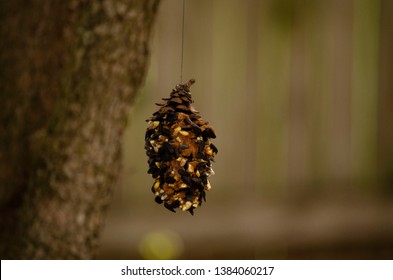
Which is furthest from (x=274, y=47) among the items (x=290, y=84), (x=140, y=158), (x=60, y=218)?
(x=60, y=218)

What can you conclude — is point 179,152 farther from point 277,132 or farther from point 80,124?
point 277,132

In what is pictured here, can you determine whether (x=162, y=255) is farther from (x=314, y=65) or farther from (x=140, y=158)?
(x=314, y=65)

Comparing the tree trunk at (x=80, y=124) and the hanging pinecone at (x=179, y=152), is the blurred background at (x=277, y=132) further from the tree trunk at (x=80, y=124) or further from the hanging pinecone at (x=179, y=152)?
the hanging pinecone at (x=179, y=152)

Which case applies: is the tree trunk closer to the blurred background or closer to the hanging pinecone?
the hanging pinecone

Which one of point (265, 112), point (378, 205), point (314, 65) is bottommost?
point (378, 205)

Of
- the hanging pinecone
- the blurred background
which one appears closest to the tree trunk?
the hanging pinecone

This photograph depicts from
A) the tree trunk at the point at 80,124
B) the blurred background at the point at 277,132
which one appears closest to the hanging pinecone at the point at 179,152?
the tree trunk at the point at 80,124
